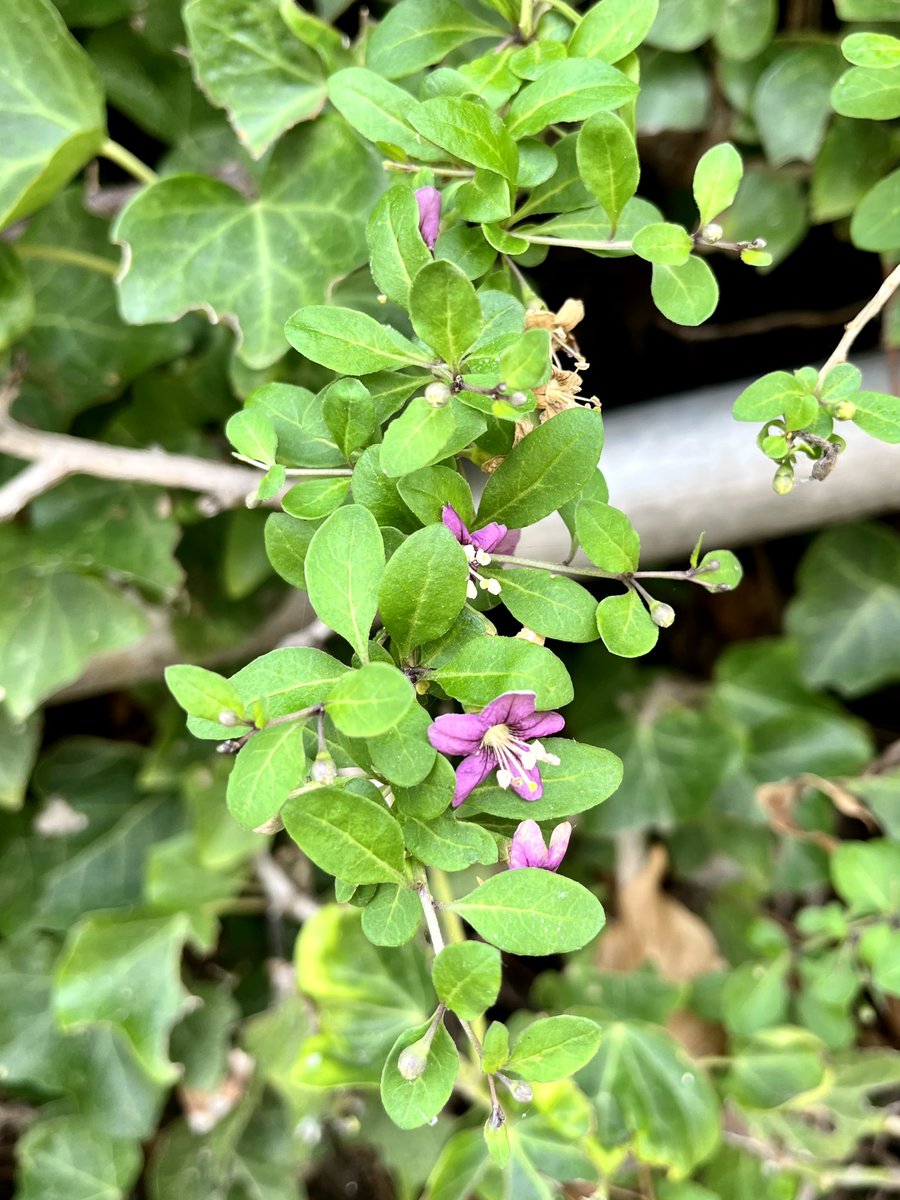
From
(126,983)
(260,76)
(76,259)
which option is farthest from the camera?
(126,983)

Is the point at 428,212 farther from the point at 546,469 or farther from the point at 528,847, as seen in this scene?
the point at 528,847

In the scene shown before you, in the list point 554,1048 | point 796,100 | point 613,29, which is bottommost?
point 554,1048

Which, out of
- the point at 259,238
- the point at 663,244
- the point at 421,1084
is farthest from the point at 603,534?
the point at 259,238

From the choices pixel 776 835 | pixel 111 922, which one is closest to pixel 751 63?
pixel 776 835

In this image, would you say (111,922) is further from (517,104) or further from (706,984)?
(517,104)

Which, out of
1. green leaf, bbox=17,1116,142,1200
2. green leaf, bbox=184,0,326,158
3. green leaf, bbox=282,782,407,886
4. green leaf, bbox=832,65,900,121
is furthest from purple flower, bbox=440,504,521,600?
green leaf, bbox=17,1116,142,1200

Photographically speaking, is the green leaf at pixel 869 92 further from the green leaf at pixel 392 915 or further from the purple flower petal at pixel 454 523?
the green leaf at pixel 392 915
